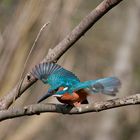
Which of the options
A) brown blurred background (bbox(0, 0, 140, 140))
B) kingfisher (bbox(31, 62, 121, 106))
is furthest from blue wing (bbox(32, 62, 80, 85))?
brown blurred background (bbox(0, 0, 140, 140))

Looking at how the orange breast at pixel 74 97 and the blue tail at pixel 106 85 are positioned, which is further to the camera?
the orange breast at pixel 74 97

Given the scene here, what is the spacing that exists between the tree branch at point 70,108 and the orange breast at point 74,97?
0.03 m

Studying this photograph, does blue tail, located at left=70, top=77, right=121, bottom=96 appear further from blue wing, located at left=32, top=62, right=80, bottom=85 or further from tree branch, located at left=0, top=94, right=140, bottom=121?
blue wing, located at left=32, top=62, right=80, bottom=85

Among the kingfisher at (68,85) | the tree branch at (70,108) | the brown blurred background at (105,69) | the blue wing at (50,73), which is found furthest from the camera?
the brown blurred background at (105,69)

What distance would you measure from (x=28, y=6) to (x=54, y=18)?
495mm

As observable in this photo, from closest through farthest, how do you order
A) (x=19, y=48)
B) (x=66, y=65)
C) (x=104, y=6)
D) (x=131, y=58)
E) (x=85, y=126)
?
(x=104, y=6), (x=19, y=48), (x=66, y=65), (x=131, y=58), (x=85, y=126)

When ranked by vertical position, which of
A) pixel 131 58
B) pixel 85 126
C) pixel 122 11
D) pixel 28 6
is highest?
pixel 122 11

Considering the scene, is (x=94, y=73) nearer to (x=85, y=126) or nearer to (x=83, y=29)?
(x=85, y=126)

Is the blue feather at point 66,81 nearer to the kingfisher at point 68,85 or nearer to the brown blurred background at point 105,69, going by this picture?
the kingfisher at point 68,85

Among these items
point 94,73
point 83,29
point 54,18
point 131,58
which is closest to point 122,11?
point 131,58

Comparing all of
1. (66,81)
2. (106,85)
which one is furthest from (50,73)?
(106,85)

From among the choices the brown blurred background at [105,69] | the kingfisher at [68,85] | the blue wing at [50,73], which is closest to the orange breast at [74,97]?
the kingfisher at [68,85]

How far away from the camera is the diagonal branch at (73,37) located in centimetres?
229

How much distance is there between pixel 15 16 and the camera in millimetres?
2771
